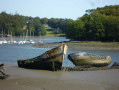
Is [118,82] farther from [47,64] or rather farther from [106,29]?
[106,29]

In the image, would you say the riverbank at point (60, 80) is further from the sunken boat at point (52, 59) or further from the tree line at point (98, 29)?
the tree line at point (98, 29)

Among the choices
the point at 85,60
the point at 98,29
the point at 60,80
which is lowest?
the point at 60,80

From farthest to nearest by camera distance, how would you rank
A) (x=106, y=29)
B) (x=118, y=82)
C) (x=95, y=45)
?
(x=106, y=29), (x=95, y=45), (x=118, y=82)

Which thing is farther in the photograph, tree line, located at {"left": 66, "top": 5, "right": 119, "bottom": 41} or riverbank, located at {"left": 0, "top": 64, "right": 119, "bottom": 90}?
tree line, located at {"left": 66, "top": 5, "right": 119, "bottom": 41}

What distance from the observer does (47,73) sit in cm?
2553

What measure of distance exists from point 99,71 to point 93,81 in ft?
19.2

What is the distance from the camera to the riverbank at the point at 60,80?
Answer: 19.6 m

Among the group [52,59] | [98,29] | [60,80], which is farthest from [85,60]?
[98,29]

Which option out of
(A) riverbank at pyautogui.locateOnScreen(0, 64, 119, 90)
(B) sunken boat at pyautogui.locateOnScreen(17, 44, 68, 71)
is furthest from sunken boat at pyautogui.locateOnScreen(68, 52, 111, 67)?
(B) sunken boat at pyautogui.locateOnScreen(17, 44, 68, 71)

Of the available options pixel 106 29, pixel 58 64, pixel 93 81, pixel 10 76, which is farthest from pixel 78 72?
pixel 106 29

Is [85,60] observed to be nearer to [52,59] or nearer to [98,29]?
[52,59]

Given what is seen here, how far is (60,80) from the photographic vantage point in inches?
877

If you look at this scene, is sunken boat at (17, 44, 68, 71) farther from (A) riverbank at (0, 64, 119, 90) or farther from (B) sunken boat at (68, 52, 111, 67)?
(B) sunken boat at (68, 52, 111, 67)

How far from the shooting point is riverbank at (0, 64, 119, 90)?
19.6 meters
